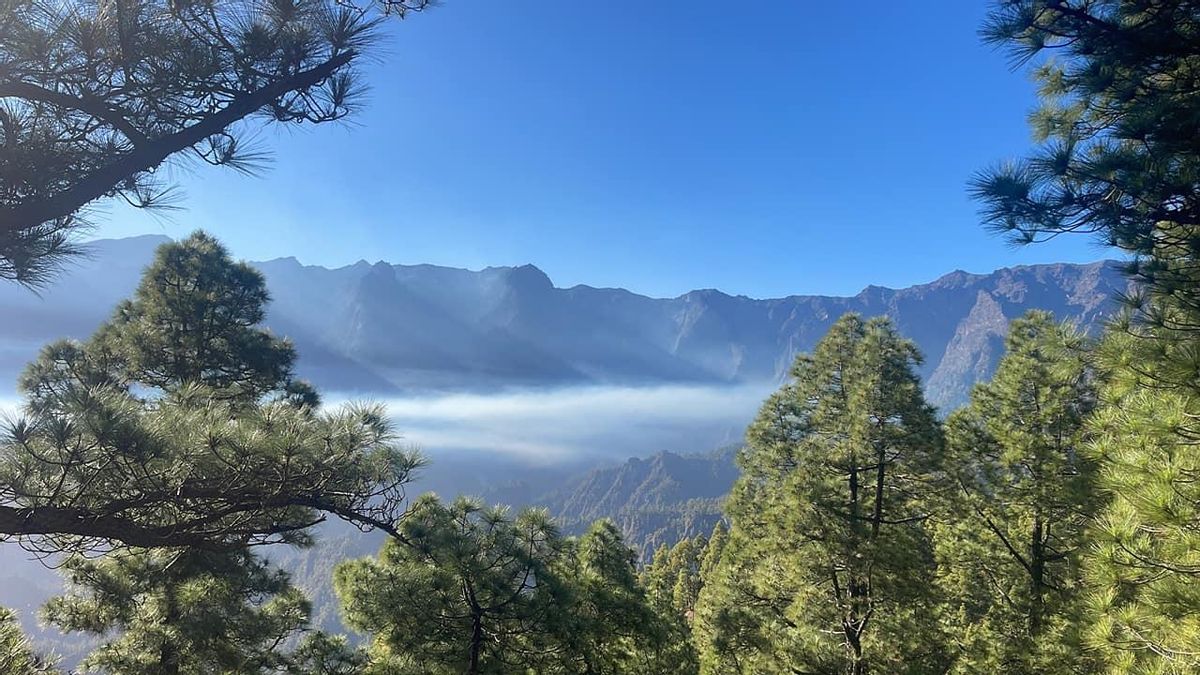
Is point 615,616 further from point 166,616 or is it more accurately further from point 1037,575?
point 1037,575

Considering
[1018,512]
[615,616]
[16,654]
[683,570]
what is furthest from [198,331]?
[683,570]

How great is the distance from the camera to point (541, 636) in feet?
18.7

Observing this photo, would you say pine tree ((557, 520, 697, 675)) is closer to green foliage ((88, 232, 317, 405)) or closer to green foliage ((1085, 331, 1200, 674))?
green foliage ((1085, 331, 1200, 674))

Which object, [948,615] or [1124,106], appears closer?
[1124,106]

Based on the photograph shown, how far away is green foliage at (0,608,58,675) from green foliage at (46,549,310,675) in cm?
105

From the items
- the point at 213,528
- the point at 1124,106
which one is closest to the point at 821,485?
the point at 1124,106

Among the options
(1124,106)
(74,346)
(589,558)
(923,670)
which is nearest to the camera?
(1124,106)

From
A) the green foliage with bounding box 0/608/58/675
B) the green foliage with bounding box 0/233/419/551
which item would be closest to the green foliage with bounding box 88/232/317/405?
the green foliage with bounding box 0/608/58/675

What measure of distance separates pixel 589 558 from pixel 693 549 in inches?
1839

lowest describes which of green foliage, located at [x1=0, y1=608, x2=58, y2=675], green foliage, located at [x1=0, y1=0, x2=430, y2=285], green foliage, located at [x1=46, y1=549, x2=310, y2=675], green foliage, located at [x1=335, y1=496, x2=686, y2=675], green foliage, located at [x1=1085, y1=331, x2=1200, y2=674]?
green foliage, located at [x1=46, y1=549, x2=310, y2=675]

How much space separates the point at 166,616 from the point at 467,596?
516cm

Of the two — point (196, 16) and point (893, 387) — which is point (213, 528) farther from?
point (893, 387)

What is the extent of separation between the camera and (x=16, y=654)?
5.16 m

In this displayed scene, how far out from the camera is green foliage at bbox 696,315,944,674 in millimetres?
9055
